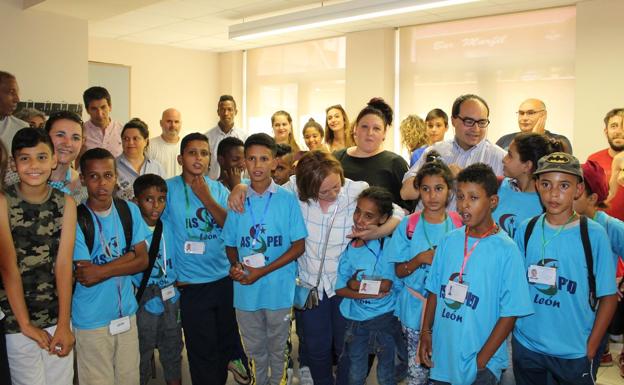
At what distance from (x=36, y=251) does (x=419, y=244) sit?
1.71m

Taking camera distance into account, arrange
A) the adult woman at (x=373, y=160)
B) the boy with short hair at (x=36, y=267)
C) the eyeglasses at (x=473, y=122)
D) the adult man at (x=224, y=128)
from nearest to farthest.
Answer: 1. the boy with short hair at (x=36, y=267)
2. the eyeglasses at (x=473, y=122)
3. the adult woman at (x=373, y=160)
4. the adult man at (x=224, y=128)

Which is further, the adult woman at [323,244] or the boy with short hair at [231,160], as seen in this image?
the boy with short hair at [231,160]

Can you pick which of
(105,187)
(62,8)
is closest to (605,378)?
(105,187)

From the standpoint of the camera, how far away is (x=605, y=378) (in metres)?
3.46

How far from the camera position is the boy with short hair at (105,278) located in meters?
2.46

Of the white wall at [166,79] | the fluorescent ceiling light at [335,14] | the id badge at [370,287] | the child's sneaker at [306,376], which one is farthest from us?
the white wall at [166,79]

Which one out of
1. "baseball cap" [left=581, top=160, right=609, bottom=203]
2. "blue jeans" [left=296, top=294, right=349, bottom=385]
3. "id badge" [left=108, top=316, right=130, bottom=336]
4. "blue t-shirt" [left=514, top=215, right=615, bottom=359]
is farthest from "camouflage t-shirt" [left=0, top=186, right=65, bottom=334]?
"baseball cap" [left=581, top=160, right=609, bottom=203]

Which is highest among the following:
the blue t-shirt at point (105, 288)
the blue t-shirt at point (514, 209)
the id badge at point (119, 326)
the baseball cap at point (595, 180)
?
the baseball cap at point (595, 180)

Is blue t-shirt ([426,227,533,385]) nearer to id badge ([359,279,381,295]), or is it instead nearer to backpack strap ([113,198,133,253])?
id badge ([359,279,381,295])

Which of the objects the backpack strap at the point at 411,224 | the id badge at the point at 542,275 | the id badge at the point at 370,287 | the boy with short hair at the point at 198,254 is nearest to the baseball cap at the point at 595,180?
the id badge at the point at 542,275

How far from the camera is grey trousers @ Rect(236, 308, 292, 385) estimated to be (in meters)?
2.78

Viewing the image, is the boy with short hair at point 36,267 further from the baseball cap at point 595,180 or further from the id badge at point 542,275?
the baseball cap at point 595,180

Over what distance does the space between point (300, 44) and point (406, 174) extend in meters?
7.14

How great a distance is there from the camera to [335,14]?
21.1ft
